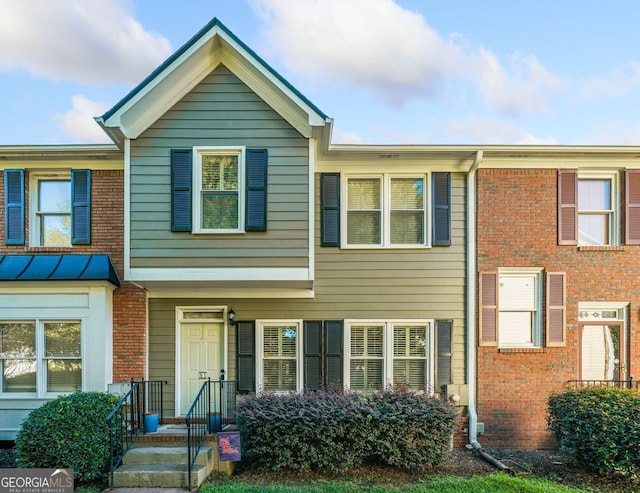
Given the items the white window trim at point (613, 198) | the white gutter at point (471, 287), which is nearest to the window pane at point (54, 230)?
the white gutter at point (471, 287)

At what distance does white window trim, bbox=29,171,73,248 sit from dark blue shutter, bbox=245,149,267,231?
393 centimetres

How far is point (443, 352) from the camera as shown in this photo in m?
8.31

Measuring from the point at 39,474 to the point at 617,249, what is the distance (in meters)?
10.6

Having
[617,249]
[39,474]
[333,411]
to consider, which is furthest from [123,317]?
[617,249]

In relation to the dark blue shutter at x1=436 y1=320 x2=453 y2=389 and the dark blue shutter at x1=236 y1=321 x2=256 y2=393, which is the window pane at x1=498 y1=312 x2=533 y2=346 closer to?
the dark blue shutter at x1=436 y1=320 x2=453 y2=389

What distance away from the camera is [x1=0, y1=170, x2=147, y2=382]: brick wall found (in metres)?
8.20

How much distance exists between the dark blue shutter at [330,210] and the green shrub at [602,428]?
479 cm

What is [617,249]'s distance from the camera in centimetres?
839

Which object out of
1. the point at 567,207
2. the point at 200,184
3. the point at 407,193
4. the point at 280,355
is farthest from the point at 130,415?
the point at 567,207

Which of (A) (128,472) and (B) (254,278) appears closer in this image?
(A) (128,472)

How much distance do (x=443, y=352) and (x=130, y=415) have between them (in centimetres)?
581

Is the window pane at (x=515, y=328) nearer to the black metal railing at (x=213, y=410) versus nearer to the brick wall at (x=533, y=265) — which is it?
the brick wall at (x=533, y=265)

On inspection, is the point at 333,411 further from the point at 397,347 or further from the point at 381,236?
the point at 381,236

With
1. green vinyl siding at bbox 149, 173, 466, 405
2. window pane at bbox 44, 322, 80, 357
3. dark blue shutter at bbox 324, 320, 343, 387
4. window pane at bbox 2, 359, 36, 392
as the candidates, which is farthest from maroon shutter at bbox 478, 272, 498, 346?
window pane at bbox 2, 359, 36, 392
